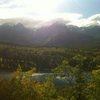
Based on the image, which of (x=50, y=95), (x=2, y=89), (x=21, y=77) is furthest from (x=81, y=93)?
(x=2, y=89)

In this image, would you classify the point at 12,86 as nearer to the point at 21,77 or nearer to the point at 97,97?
the point at 21,77

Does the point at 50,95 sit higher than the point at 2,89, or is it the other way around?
the point at 2,89

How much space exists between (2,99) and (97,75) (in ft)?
84.7

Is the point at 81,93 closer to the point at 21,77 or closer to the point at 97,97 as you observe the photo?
the point at 97,97

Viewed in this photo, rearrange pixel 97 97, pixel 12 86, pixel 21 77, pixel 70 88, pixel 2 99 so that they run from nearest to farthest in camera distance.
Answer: pixel 2 99 < pixel 12 86 < pixel 21 77 < pixel 97 97 < pixel 70 88

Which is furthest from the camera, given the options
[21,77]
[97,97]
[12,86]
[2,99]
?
[97,97]

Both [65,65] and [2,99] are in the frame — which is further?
[65,65]

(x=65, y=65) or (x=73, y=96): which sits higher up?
(x=65, y=65)

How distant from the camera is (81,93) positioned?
63719 mm

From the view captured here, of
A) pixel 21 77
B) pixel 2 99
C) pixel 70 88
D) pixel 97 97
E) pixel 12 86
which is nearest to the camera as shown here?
pixel 2 99

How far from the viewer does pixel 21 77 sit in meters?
49.3

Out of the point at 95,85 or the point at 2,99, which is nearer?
the point at 2,99

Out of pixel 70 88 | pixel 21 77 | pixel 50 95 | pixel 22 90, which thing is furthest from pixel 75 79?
pixel 22 90

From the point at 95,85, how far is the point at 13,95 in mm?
23425
